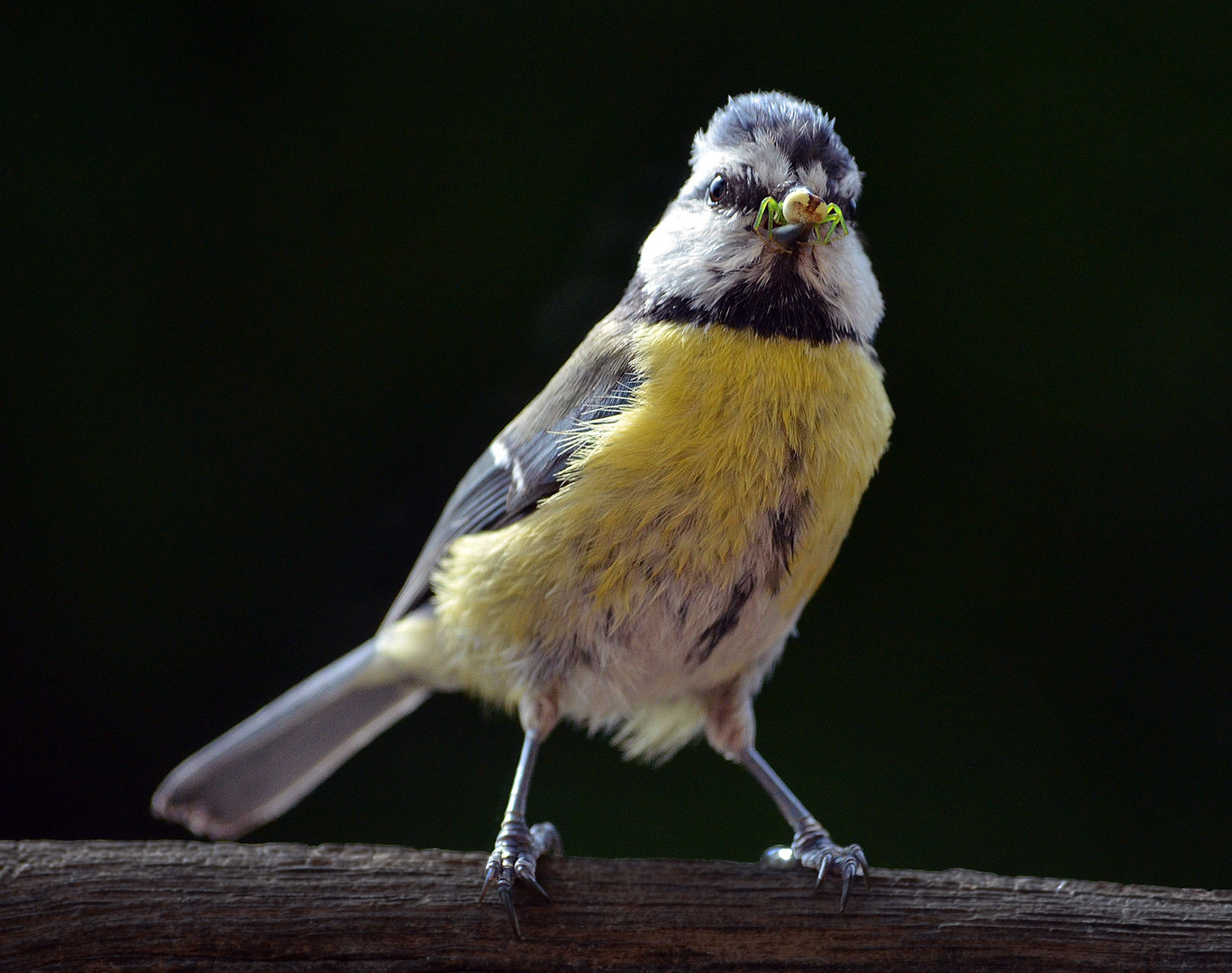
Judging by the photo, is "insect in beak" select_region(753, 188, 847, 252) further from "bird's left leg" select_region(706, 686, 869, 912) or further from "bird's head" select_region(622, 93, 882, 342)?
"bird's left leg" select_region(706, 686, 869, 912)

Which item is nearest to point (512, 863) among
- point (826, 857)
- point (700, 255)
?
point (826, 857)

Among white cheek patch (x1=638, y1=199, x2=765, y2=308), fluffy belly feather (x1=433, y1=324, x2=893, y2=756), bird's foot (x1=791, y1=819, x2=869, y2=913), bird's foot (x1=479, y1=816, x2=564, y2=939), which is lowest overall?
bird's foot (x1=791, y1=819, x2=869, y2=913)

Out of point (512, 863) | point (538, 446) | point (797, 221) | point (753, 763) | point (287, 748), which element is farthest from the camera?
point (287, 748)

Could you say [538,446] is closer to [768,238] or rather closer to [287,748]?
[768,238]

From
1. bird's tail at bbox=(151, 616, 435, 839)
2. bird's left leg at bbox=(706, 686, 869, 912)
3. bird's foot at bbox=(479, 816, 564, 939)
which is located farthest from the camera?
bird's tail at bbox=(151, 616, 435, 839)

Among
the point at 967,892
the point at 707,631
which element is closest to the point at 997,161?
the point at 707,631

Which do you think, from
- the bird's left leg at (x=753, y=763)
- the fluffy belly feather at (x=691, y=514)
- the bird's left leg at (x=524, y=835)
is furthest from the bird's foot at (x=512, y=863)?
the bird's left leg at (x=753, y=763)

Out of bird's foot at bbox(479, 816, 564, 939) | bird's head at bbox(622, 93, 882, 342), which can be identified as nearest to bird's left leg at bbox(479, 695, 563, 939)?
bird's foot at bbox(479, 816, 564, 939)

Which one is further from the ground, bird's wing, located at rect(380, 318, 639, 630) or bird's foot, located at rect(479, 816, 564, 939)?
bird's wing, located at rect(380, 318, 639, 630)
